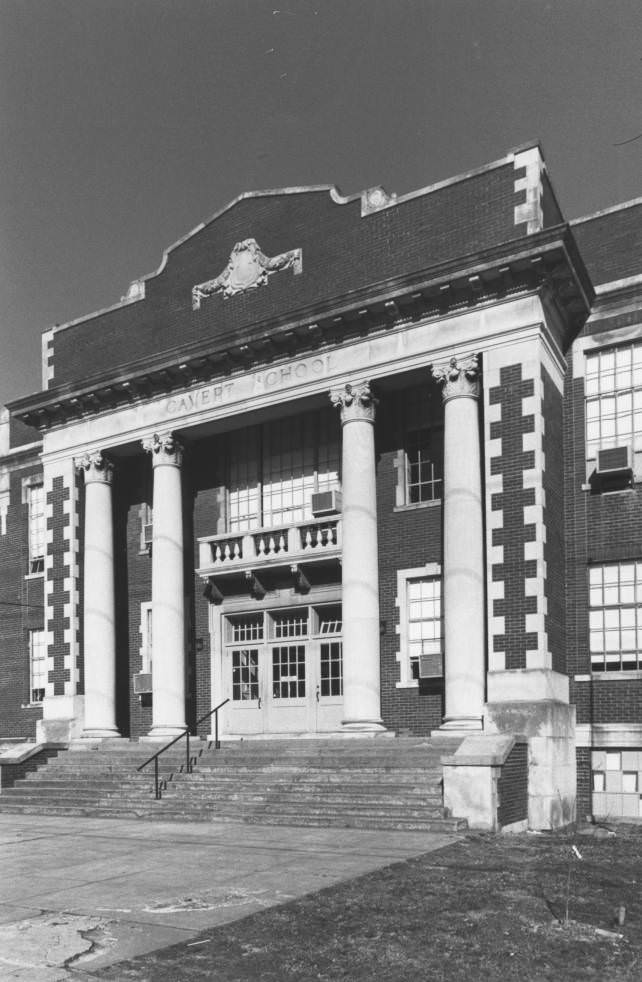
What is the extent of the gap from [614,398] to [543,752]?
6.84 m

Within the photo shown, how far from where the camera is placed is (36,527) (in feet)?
100.0

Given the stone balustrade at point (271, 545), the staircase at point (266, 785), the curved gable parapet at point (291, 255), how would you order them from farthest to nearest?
the stone balustrade at point (271, 545)
the curved gable parapet at point (291, 255)
the staircase at point (266, 785)

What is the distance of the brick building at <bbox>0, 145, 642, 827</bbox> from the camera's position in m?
19.4

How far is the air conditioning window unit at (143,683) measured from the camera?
25.6 meters

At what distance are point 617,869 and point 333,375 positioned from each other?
12.1 metres

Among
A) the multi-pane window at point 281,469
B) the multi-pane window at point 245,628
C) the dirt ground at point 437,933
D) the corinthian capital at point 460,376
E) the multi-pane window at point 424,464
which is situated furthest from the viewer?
the multi-pane window at point 245,628

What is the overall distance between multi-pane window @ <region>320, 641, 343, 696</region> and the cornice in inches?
251

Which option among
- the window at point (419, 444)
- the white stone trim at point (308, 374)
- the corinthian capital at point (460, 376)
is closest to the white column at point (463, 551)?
the corinthian capital at point (460, 376)

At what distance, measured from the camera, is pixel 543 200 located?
20578 mm

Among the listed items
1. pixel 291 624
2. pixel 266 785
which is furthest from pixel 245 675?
pixel 266 785

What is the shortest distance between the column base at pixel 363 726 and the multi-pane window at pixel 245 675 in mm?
4068

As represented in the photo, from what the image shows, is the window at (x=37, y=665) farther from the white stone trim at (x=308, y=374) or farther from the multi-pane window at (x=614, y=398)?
the multi-pane window at (x=614, y=398)

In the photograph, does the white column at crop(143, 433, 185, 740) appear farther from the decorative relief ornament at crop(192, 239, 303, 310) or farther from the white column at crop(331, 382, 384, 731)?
the white column at crop(331, 382, 384, 731)

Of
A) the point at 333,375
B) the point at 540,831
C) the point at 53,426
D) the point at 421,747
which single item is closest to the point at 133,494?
the point at 53,426
